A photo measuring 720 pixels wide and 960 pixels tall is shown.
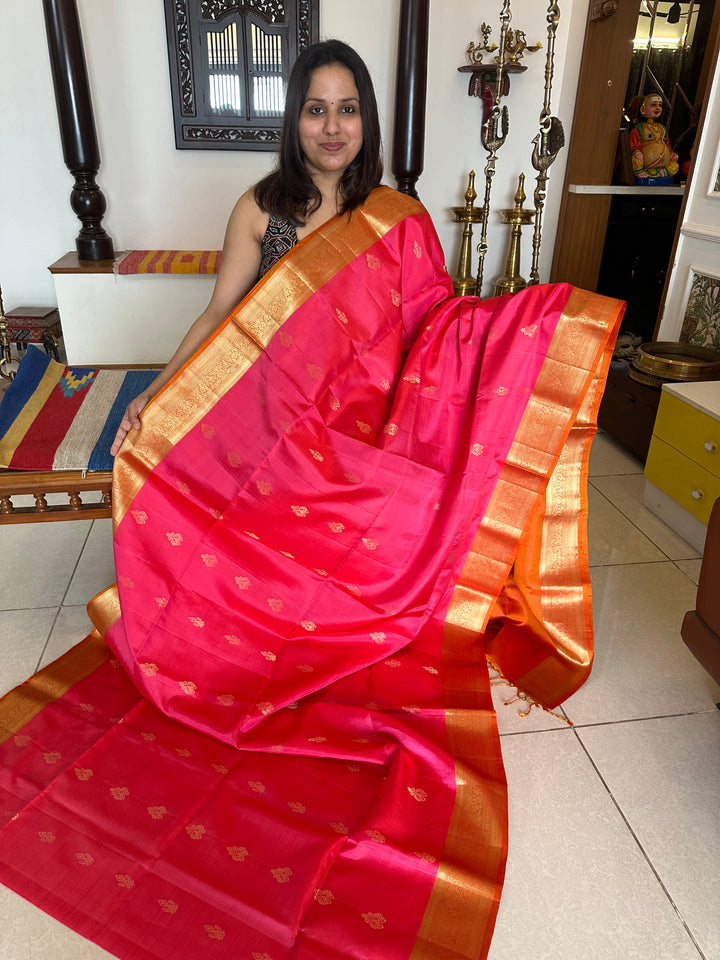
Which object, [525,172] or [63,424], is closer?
[63,424]

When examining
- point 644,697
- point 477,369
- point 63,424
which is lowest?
point 644,697

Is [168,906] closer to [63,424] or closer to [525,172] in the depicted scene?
[63,424]

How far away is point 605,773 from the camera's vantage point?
4.74 ft

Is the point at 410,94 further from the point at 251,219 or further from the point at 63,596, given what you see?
the point at 63,596

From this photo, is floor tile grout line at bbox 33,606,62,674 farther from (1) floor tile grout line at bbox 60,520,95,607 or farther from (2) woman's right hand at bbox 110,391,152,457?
(2) woman's right hand at bbox 110,391,152,457

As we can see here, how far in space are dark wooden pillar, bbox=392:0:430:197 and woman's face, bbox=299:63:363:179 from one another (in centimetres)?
169

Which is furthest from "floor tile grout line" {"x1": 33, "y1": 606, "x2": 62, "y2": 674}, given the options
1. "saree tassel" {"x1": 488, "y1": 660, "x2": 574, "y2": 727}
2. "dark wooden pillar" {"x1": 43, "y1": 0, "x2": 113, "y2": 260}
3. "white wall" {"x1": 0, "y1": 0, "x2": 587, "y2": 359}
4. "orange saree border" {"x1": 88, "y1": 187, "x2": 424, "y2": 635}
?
"dark wooden pillar" {"x1": 43, "y1": 0, "x2": 113, "y2": 260}

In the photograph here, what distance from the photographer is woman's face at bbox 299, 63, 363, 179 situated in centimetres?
160

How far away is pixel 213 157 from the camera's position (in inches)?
141

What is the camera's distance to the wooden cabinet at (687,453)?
84.9 inches

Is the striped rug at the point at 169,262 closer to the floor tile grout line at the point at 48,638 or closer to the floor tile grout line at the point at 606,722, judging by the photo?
the floor tile grout line at the point at 48,638

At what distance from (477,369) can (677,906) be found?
107 centimetres

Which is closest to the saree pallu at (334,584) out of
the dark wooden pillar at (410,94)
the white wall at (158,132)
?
the dark wooden pillar at (410,94)

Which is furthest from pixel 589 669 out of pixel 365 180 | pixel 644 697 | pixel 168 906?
pixel 365 180
